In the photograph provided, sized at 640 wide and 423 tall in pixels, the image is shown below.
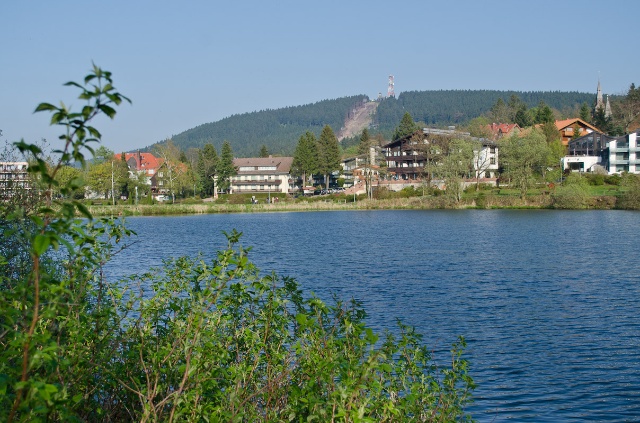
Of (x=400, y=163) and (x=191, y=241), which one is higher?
(x=400, y=163)

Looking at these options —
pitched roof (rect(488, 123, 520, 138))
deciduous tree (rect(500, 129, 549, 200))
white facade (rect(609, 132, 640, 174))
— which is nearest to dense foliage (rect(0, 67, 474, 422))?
deciduous tree (rect(500, 129, 549, 200))

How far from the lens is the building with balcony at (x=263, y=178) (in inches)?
5012

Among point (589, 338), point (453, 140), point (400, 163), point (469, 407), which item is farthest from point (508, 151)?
point (469, 407)

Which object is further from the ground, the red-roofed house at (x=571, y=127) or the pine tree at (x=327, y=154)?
the red-roofed house at (x=571, y=127)

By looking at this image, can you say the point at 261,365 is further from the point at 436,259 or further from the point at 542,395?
the point at 436,259

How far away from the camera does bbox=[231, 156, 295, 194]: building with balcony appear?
12731 centimetres

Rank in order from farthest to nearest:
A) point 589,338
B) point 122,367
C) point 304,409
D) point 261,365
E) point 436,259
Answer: point 436,259 → point 589,338 → point 261,365 → point 122,367 → point 304,409

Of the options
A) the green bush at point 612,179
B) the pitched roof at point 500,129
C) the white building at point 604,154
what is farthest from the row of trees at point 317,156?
the green bush at point 612,179

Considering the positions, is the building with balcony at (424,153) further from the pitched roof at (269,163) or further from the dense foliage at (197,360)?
the dense foliage at (197,360)

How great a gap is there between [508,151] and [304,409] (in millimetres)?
79386

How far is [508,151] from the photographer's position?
8162 cm

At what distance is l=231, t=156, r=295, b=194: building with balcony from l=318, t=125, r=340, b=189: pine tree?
39.0 ft

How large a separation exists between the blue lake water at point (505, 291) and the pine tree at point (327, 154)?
2464 inches

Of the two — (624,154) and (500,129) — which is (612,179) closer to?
(624,154)
